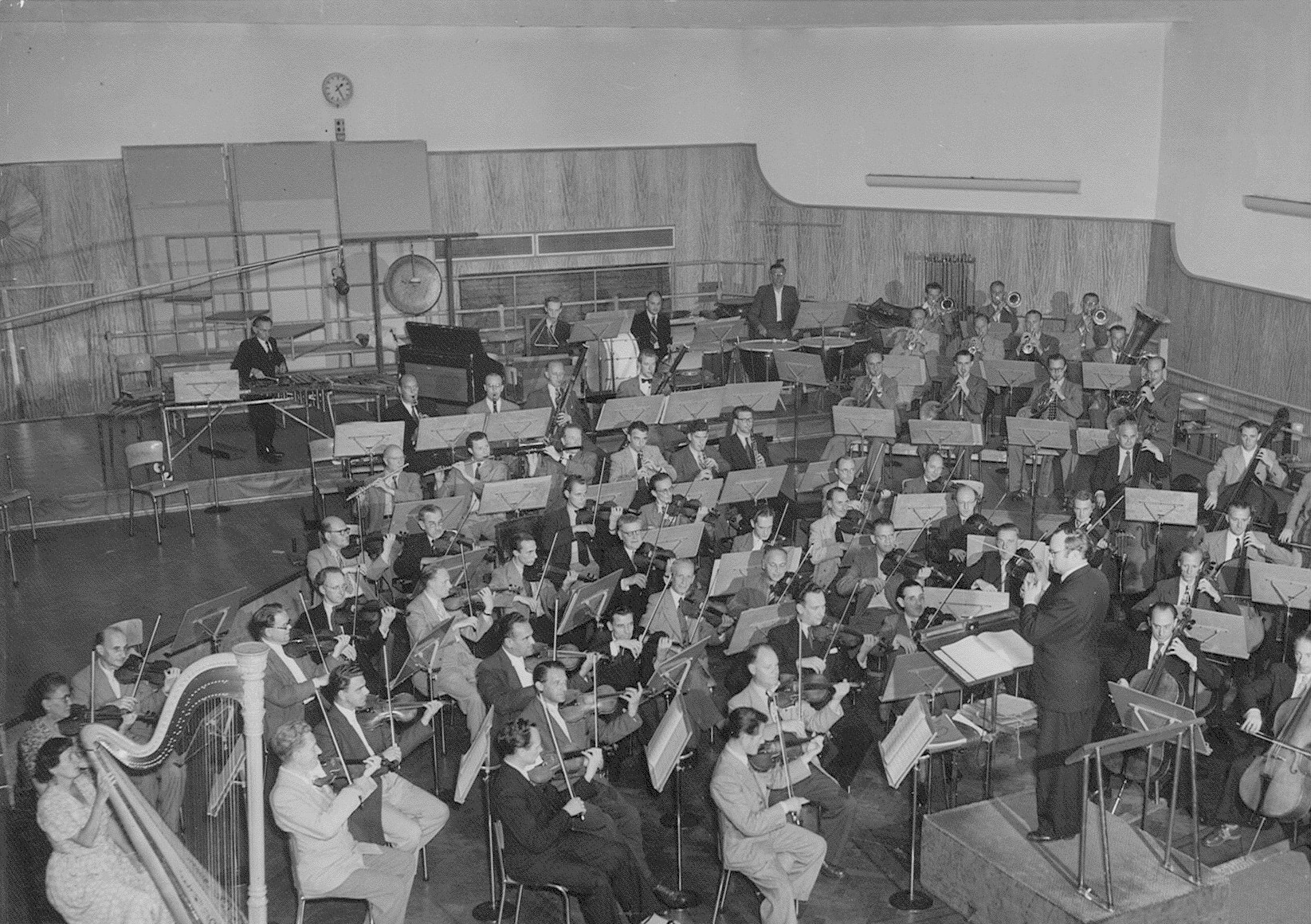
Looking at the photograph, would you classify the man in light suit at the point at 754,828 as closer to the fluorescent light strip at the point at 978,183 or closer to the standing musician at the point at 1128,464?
the standing musician at the point at 1128,464

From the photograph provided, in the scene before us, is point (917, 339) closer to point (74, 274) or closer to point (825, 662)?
point (825, 662)

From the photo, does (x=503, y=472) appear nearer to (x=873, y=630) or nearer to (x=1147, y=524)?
(x=873, y=630)

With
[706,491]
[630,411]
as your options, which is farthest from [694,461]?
[706,491]

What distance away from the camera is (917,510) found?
31.4 feet

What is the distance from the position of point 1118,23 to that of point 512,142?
6.76 m

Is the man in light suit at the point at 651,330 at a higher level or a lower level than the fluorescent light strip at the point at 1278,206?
lower

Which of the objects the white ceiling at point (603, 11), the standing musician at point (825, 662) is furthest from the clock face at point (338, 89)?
the standing musician at point (825, 662)

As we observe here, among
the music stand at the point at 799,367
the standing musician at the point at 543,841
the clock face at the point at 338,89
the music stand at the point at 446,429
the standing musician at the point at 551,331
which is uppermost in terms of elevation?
the clock face at the point at 338,89

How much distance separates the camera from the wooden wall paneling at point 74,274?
14.6m

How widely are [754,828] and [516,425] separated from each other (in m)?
5.08

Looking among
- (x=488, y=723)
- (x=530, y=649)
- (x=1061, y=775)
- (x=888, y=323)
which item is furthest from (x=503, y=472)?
(x=888, y=323)

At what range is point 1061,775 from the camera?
6699 mm

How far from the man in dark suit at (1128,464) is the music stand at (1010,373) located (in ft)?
5.07

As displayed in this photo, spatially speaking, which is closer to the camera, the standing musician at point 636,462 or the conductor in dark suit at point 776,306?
the standing musician at point 636,462
